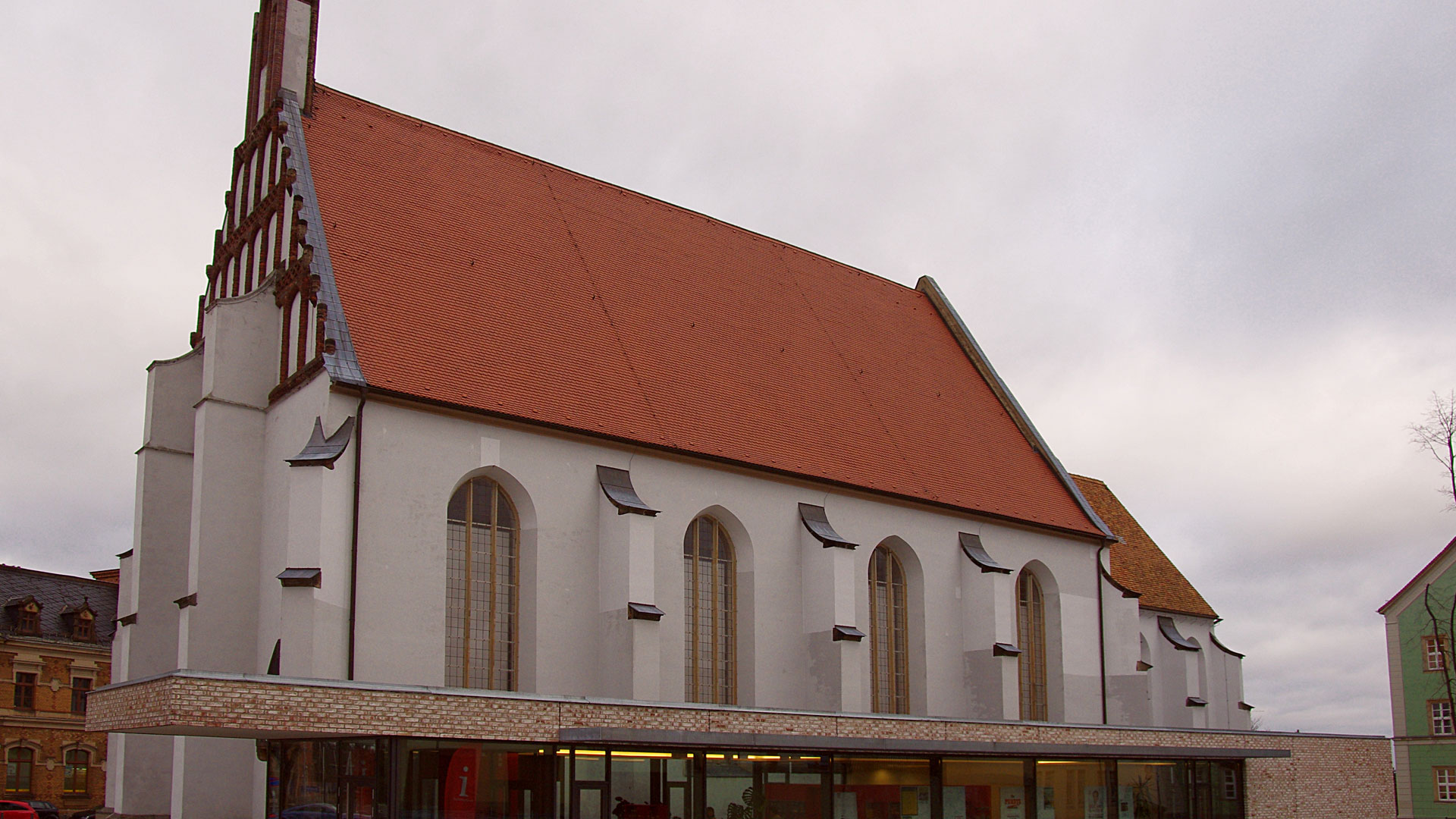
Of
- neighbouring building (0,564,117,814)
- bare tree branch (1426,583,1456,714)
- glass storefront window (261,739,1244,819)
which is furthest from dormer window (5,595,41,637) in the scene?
bare tree branch (1426,583,1456,714)

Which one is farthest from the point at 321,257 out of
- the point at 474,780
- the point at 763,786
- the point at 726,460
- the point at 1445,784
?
the point at 1445,784

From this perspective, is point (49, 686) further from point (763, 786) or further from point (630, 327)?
point (763, 786)

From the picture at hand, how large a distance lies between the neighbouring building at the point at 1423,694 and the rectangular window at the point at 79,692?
4429 centimetres

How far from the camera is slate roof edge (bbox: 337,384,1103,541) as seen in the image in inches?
862

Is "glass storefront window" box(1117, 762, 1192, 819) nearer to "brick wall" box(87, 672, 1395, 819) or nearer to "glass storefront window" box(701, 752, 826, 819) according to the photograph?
"brick wall" box(87, 672, 1395, 819)

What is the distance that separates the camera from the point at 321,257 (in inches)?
908

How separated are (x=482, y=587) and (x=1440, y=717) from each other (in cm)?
3405

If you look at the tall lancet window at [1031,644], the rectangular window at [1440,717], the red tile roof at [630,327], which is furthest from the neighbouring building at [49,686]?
the rectangular window at [1440,717]

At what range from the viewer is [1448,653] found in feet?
135

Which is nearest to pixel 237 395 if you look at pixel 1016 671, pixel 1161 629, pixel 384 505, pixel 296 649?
pixel 384 505

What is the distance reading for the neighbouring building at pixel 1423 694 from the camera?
4209 centimetres

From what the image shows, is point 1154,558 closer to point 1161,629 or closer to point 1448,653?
point 1161,629

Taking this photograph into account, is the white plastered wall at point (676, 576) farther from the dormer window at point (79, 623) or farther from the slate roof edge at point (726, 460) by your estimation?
the dormer window at point (79, 623)

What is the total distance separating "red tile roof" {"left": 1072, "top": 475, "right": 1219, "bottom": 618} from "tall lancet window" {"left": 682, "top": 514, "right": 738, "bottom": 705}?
695 inches
